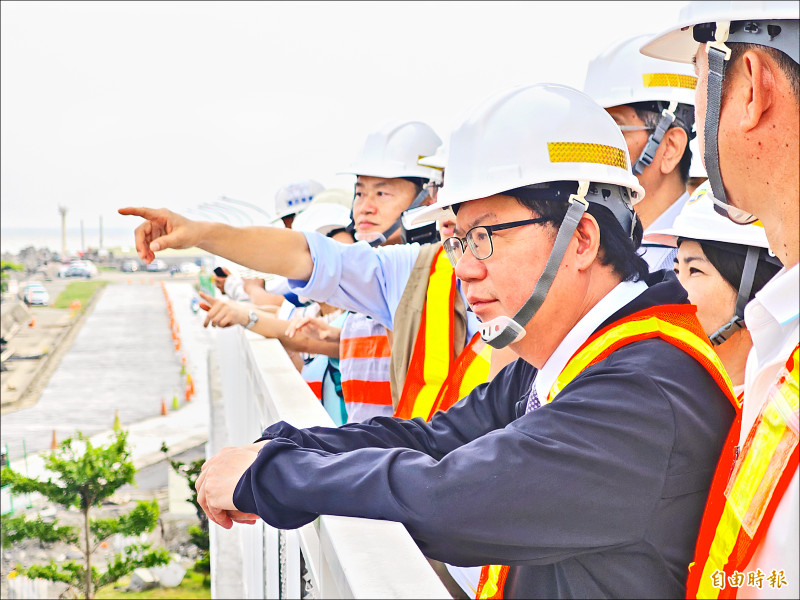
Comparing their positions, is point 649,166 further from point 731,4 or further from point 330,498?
point 330,498

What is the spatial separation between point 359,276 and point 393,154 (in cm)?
128

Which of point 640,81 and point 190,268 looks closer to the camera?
point 640,81

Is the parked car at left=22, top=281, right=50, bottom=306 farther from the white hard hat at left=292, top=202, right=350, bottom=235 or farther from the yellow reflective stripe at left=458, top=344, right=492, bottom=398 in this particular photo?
the yellow reflective stripe at left=458, top=344, right=492, bottom=398

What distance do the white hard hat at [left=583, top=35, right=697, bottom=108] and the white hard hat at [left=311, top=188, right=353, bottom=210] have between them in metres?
2.17

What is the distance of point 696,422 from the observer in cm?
159

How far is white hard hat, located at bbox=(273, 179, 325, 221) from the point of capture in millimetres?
6528

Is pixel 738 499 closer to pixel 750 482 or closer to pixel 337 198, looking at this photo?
pixel 750 482

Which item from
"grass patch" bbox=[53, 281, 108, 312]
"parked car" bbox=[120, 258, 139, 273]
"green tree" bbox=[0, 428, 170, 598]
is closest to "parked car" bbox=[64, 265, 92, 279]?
"grass patch" bbox=[53, 281, 108, 312]

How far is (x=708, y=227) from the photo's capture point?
271 cm

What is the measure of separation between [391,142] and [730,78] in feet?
10.2

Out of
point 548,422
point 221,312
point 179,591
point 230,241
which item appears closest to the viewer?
point 548,422

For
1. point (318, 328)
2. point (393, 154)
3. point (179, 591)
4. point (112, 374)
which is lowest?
point (112, 374)

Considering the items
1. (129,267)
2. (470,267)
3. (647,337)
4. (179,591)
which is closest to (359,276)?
(470,267)

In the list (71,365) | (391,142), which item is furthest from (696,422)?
(71,365)
